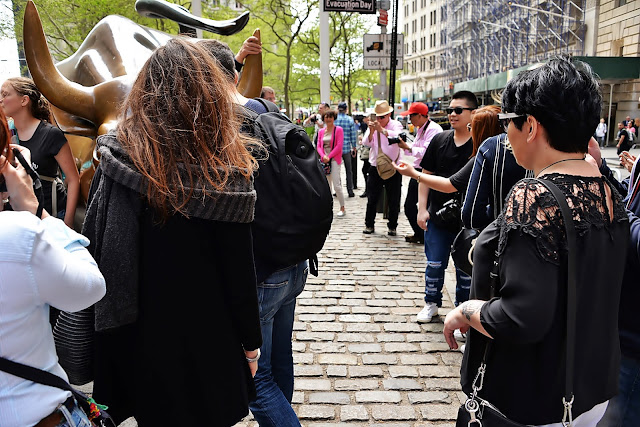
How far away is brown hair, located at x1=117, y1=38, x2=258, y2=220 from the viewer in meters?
1.74

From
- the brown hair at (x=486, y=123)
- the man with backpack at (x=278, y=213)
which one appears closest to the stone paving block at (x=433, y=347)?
the brown hair at (x=486, y=123)

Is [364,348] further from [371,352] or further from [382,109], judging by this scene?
[382,109]

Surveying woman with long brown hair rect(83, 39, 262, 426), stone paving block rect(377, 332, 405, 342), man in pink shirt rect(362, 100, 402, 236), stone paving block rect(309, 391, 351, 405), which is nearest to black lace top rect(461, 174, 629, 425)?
woman with long brown hair rect(83, 39, 262, 426)

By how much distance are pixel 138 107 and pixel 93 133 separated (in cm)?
207

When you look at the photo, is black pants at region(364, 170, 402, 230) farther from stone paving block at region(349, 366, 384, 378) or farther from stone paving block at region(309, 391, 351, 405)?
stone paving block at region(309, 391, 351, 405)

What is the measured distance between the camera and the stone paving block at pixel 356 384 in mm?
3881

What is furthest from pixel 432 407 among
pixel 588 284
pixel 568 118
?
pixel 568 118

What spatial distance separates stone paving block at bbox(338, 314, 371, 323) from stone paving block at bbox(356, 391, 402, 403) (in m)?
1.39

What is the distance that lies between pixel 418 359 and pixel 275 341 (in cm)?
205

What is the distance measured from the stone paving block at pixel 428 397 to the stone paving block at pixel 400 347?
2.37 ft

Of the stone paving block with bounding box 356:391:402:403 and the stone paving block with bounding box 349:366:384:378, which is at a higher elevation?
the stone paving block with bounding box 349:366:384:378

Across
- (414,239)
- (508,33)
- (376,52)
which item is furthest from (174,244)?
(508,33)

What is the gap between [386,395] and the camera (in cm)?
376

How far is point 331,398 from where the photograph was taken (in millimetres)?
3750
